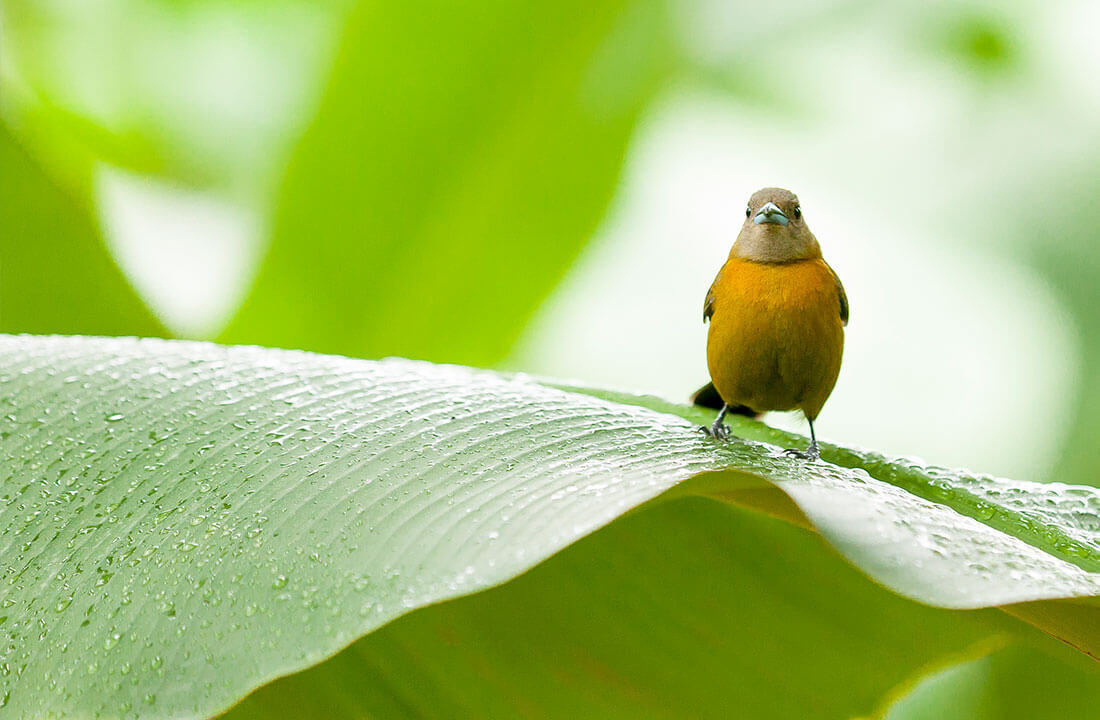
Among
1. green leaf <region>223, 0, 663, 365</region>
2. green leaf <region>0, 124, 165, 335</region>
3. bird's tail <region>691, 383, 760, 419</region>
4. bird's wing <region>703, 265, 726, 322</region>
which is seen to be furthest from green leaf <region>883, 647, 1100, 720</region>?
green leaf <region>0, 124, 165, 335</region>

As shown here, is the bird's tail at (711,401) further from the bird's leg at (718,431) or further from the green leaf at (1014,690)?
the green leaf at (1014,690)

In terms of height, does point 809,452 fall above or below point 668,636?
above

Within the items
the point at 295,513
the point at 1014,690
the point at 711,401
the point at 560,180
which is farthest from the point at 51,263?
the point at 1014,690

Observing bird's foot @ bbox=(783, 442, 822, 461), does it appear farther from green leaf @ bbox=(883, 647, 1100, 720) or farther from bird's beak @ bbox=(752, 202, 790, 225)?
green leaf @ bbox=(883, 647, 1100, 720)

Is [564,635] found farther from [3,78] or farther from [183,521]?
[3,78]

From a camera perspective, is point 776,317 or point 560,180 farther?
point 560,180

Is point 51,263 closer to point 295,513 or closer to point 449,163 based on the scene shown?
point 449,163
